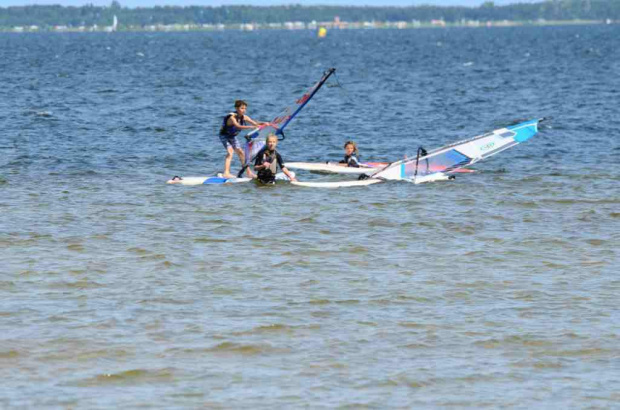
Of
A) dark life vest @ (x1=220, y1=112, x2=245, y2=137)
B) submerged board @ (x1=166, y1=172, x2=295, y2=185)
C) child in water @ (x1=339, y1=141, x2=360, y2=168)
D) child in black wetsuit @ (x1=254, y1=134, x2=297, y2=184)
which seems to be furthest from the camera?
child in water @ (x1=339, y1=141, x2=360, y2=168)

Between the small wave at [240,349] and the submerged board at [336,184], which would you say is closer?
the small wave at [240,349]

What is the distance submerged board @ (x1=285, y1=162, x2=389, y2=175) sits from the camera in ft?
82.2

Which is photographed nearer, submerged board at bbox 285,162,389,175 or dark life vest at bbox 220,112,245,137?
dark life vest at bbox 220,112,245,137

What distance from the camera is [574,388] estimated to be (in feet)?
34.7

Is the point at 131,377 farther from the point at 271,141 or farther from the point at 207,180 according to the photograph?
the point at 207,180

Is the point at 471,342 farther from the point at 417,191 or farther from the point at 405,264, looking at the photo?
the point at 417,191

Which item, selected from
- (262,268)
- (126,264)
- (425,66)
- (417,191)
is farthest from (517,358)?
(425,66)

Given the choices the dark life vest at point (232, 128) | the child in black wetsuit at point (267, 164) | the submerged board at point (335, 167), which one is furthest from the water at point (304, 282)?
the submerged board at point (335, 167)

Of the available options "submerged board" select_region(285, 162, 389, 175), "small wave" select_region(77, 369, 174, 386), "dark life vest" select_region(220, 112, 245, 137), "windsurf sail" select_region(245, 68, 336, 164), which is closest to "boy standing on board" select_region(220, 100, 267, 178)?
"dark life vest" select_region(220, 112, 245, 137)

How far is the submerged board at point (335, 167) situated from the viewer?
25.1 metres

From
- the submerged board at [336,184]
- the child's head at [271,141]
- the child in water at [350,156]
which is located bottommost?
the submerged board at [336,184]

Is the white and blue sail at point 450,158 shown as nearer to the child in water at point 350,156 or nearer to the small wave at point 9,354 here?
the child in water at point 350,156

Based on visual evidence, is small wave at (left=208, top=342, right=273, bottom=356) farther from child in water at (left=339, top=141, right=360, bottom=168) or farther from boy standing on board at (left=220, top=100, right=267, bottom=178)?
child in water at (left=339, top=141, right=360, bottom=168)

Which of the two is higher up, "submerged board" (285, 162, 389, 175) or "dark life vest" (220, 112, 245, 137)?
"dark life vest" (220, 112, 245, 137)
